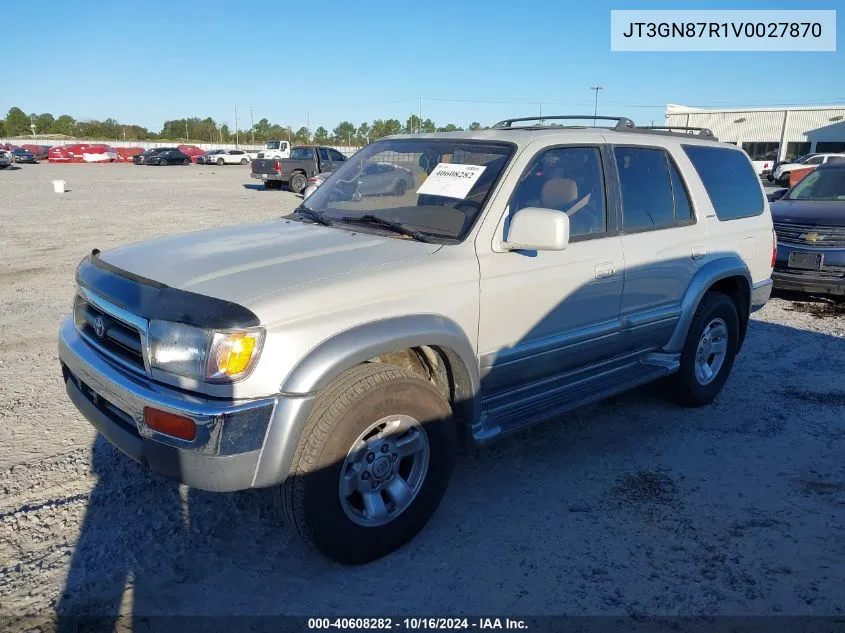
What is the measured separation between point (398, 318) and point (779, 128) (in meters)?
58.7

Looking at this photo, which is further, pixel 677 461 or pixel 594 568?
pixel 677 461

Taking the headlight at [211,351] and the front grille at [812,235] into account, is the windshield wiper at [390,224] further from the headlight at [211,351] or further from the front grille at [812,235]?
the front grille at [812,235]

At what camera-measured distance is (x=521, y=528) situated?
3.30 m

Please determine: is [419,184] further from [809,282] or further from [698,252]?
[809,282]

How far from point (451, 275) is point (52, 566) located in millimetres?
2228

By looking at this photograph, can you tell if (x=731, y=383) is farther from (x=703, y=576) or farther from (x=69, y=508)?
(x=69, y=508)

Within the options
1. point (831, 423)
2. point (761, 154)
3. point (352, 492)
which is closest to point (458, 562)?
point (352, 492)

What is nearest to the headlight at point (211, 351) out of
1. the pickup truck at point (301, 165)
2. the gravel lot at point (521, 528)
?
the gravel lot at point (521, 528)

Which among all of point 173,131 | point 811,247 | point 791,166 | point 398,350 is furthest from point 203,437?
point 173,131

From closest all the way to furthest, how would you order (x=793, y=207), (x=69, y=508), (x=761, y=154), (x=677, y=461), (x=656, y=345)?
1. (x=69, y=508)
2. (x=677, y=461)
3. (x=656, y=345)
4. (x=793, y=207)
5. (x=761, y=154)

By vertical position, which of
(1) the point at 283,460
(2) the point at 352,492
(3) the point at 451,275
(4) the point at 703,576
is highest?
(3) the point at 451,275

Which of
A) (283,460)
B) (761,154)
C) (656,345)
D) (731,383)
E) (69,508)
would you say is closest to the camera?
(283,460)

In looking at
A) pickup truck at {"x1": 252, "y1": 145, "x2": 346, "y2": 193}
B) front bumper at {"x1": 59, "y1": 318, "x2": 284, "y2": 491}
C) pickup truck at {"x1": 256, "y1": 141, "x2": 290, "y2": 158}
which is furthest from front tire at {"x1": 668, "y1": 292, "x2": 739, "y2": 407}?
pickup truck at {"x1": 256, "y1": 141, "x2": 290, "y2": 158}

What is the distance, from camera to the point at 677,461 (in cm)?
407
